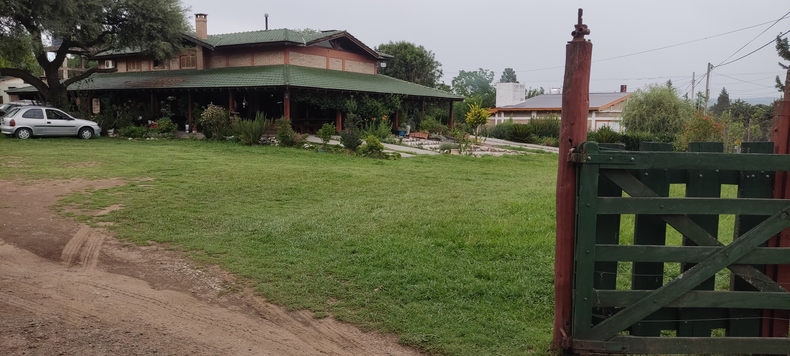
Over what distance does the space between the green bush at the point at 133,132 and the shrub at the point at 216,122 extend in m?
3.97

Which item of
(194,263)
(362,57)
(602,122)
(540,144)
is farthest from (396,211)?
(602,122)

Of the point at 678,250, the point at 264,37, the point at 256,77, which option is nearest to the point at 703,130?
the point at 256,77

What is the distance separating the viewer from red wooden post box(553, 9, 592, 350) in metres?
3.34

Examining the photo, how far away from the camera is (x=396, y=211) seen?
8.98 metres

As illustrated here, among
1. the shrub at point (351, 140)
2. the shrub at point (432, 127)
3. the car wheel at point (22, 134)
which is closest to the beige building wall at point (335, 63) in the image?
the shrub at point (432, 127)

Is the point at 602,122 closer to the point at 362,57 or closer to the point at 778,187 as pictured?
the point at 362,57

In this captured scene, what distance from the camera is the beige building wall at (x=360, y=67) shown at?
3491 centimetres

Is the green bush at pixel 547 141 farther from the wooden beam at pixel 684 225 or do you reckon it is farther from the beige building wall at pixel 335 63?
the wooden beam at pixel 684 225

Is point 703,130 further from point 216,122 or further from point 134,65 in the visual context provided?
point 134,65

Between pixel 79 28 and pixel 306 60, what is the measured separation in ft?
38.1

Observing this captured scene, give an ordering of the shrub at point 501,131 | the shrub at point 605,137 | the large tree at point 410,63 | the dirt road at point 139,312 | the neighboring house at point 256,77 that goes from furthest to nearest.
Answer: the large tree at point 410,63
the shrub at point 501,131
the shrub at point 605,137
the neighboring house at point 256,77
the dirt road at point 139,312

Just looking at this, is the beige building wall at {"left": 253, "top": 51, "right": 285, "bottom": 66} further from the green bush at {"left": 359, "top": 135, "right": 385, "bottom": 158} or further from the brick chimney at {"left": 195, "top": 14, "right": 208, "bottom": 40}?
the green bush at {"left": 359, "top": 135, "right": 385, "bottom": 158}

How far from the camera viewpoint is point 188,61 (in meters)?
34.2

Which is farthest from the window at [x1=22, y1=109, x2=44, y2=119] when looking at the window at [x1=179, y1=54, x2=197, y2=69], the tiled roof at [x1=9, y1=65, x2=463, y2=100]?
the window at [x1=179, y1=54, x2=197, y2=69]
